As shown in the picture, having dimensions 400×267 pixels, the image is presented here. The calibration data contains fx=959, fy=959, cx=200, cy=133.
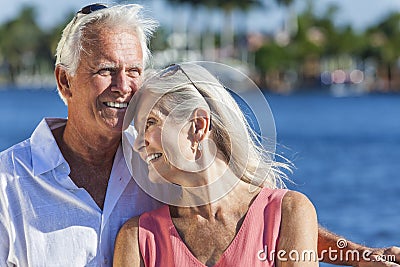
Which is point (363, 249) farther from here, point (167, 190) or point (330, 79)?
point (330, 79)

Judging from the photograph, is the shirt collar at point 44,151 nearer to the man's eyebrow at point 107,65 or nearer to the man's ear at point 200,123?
the man's eyebrow at point 107,65

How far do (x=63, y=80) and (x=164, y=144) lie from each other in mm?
495

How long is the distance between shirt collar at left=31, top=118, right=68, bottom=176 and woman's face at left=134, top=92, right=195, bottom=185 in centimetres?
34

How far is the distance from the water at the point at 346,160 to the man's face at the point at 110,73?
0.75 meters

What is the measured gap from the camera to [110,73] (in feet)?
9.57

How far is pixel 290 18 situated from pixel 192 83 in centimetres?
7694

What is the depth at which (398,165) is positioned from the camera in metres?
27.5

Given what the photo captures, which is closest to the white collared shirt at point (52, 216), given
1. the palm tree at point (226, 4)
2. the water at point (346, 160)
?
the water at point (346, 160)

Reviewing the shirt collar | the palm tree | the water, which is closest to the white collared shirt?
the shirt collar

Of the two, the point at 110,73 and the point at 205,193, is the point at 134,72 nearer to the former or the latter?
the point at 110,73

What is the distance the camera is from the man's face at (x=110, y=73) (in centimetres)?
290

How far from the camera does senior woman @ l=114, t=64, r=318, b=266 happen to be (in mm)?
2732

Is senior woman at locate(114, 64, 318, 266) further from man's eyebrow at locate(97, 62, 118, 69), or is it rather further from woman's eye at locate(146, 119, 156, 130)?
man's eyebrow at locate(97, 62, 118, 69)

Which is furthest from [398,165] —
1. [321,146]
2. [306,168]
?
[321,146]
